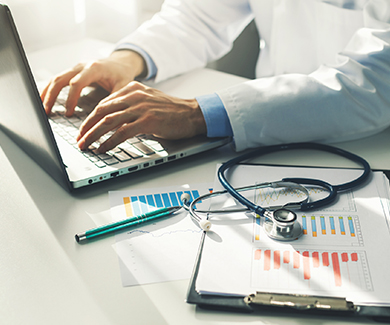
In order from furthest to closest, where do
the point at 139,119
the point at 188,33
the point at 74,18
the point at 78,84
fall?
1. the point at 74,18
2. the point at 188,33
3. the point at 78,84
4. the point at 139,119

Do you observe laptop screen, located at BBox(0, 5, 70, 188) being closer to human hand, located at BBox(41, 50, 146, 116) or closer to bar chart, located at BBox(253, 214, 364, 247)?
human hand, located at BBox(41, 50, 146, 116)

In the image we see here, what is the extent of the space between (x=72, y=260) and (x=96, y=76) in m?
0.58

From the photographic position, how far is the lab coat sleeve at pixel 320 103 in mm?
780

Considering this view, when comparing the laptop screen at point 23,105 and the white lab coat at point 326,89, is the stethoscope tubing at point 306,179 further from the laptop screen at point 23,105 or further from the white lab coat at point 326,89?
the laptop screen at point 23,105

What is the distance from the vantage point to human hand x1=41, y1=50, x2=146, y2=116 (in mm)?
937

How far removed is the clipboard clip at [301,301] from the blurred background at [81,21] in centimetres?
144

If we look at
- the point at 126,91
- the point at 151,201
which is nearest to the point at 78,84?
the point at 126,91

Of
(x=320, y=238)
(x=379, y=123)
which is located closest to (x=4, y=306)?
(x=320, y=238)

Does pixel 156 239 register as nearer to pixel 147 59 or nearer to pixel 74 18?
pixel 147 59

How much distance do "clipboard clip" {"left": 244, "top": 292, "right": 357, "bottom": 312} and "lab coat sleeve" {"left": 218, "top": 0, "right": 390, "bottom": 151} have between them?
1.21 ft

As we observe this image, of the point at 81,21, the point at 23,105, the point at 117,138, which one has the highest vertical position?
the point at 23,105

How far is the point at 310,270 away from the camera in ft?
1.60

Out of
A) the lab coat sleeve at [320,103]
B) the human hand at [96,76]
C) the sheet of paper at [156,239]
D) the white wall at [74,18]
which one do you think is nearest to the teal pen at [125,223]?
the sheet of paper at [156,239]

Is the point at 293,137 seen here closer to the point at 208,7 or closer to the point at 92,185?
the point at 92,185
